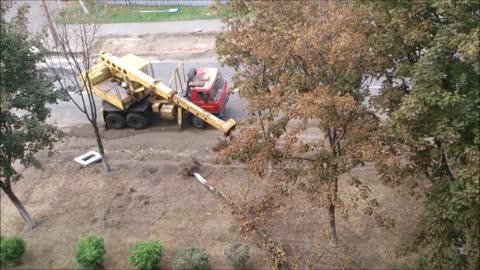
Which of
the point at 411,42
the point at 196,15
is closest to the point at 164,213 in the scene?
the point at 411,42

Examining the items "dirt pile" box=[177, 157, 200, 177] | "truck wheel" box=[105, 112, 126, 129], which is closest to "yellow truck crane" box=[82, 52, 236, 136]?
"truck wheel" box=[105, 112, 126, 129]

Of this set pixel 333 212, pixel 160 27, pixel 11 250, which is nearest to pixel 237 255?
pixel 333 212

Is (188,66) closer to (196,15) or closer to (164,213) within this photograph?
(196,15)

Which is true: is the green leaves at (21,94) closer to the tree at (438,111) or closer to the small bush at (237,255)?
the small bush at (237,255)

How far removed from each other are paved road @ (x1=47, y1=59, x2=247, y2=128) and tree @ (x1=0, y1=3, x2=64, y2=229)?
5.61 metres

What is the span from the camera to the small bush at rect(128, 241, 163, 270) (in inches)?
615

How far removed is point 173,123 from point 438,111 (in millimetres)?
13900

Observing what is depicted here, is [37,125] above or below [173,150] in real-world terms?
above

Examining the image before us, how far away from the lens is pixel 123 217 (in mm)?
18156

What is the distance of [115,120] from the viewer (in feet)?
74.1

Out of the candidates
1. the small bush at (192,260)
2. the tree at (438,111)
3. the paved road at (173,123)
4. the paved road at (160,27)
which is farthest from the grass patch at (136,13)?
the tree at (438,111)

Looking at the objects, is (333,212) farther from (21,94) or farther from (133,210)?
(21,94)

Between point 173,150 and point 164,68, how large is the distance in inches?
282

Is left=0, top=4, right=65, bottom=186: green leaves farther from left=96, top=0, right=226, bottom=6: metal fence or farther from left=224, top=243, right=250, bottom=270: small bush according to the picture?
left=96, top=0, right=226, bottom=6: metal fence
